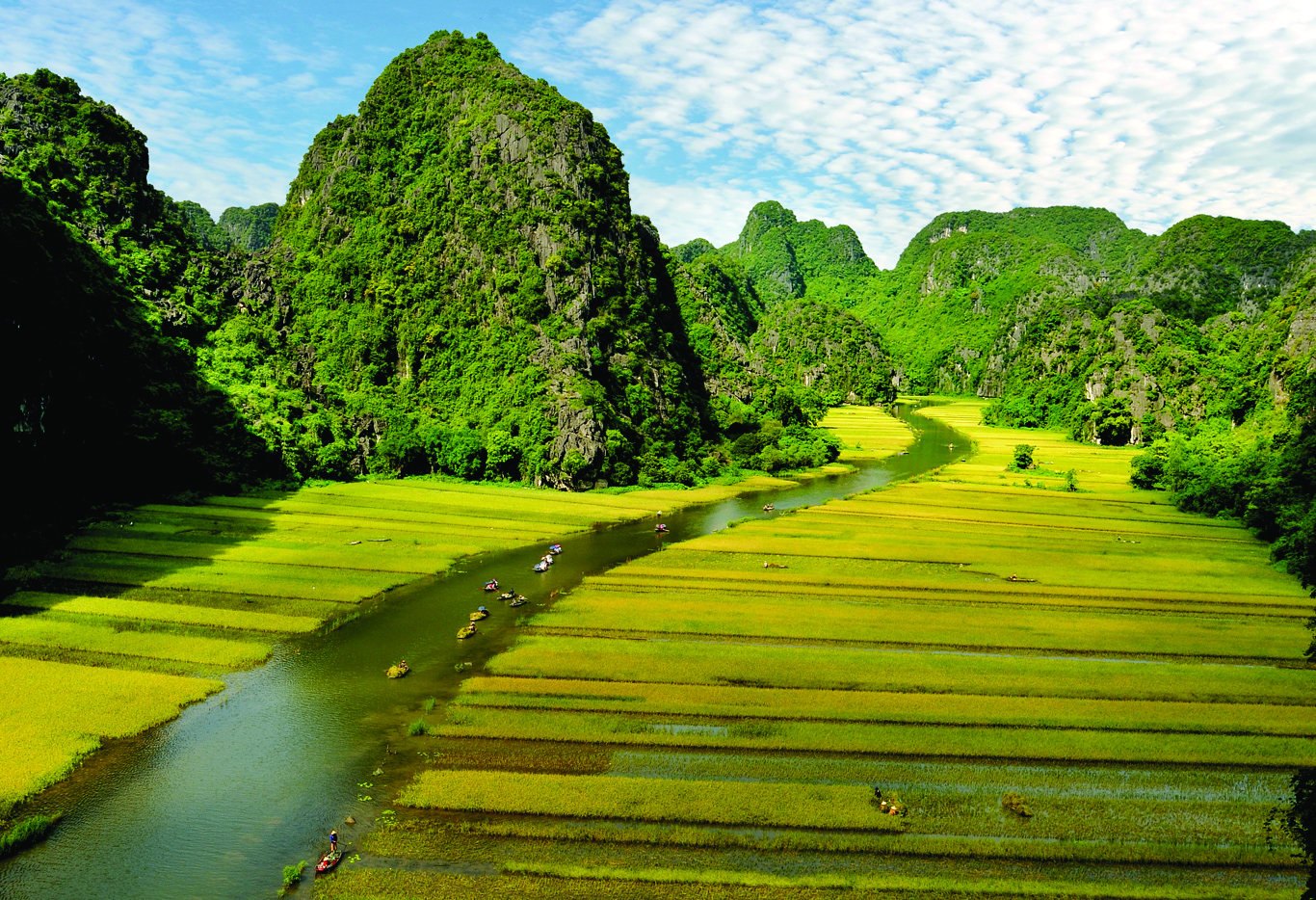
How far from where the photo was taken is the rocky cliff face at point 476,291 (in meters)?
106

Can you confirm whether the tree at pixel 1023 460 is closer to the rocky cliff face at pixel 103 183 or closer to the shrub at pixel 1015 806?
the shrub at pixel 1015 806

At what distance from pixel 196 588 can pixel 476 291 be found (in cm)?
8060

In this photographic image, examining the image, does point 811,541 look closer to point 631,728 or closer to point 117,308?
point 631,728

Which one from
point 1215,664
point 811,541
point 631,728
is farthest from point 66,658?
point 1215,664

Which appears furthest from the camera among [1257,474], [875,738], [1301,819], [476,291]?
[476,291]

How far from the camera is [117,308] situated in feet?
326

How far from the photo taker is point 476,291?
123 m

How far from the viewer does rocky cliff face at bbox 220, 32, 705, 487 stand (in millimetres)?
105562

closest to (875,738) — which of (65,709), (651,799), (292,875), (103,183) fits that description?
(651,799)

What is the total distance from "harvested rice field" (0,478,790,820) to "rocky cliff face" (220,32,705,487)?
60.0ft

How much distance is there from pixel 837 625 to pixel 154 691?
39671mm

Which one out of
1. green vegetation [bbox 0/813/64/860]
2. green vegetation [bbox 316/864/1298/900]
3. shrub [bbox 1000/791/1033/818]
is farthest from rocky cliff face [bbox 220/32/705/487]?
green vegetation [bbox 316/864/1298/900]

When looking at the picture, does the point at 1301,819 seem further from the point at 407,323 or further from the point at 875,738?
the point at 407,323

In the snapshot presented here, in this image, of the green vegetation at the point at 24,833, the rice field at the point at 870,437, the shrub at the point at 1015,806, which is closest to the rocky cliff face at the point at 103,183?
the green vegetation at the point at 24,833
